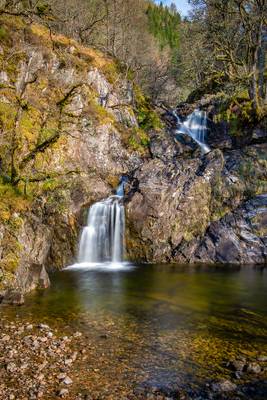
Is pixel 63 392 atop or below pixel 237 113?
below

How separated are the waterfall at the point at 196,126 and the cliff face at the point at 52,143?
401 cm

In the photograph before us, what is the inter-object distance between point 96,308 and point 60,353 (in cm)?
372

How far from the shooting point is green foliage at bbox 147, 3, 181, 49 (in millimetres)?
79700

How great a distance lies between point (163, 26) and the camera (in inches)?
3467

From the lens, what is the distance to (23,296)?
13070 mm

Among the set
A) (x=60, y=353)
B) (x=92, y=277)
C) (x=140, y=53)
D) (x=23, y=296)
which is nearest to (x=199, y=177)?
(x=92, y=277)

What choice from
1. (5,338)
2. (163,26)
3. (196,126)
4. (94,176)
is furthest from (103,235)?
(163,26)

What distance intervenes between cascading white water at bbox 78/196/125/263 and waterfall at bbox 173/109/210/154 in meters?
10.6

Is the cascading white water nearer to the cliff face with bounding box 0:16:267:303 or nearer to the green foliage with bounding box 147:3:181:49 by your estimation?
the cliff face with bounding box 0:16:267:303

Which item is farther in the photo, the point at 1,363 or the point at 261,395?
the point at 1,363

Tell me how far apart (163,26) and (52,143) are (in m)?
78.6

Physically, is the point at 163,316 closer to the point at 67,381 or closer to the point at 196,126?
the point at 67,381

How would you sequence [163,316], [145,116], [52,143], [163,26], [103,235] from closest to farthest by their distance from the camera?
[163,316] → [52,143] → [103,235] → [145,116] → [163,26]

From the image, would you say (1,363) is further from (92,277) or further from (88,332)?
(92,277)
